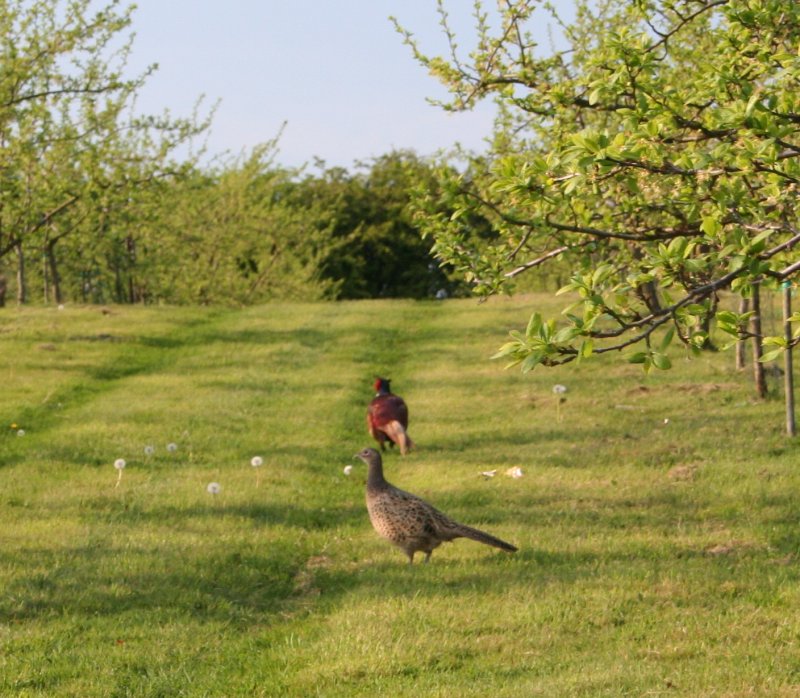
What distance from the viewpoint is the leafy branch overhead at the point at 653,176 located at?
22.7 ft

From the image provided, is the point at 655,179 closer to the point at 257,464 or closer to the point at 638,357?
the point at 638,357

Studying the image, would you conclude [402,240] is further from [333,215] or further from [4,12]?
[4,12]

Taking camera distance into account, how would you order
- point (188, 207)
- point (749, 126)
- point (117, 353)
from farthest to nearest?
point (188, 207), point (117, 353), point (749, 126)

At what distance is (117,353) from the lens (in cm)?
2777

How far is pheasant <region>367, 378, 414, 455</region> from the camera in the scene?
1725 centimetres

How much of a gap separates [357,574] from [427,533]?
0.80 m

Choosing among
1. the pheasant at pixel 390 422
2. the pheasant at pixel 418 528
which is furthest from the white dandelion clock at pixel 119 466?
the pheasant at pixel 418 528

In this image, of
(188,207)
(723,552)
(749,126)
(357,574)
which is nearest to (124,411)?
(357,574)

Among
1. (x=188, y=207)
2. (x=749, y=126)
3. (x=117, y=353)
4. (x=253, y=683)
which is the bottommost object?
(x=253, y=683)

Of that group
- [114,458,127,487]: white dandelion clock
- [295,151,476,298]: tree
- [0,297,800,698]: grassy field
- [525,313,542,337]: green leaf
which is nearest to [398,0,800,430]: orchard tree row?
[525,313,542,337]: green leaf

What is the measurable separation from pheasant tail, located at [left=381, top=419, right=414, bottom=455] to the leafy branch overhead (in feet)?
11.6

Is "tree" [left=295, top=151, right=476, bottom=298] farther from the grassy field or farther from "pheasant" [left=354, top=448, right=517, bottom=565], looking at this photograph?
"pheasant" [left=354, top=448, right=517, bottom=565]

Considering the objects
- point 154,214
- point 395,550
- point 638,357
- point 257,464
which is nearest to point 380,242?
point 154,214

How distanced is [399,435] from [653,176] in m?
7.74
